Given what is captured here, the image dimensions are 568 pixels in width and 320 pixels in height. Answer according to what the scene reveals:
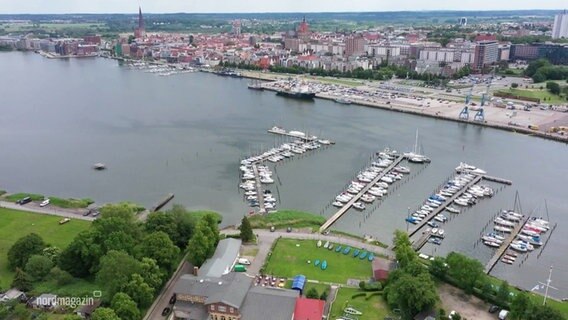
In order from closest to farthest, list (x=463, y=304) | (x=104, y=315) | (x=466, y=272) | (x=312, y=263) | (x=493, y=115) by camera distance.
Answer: (x=104, y=315) < (x=463, y=304) < (x=466, y=272) < (x=312, y=263) < (x=493, y=115)

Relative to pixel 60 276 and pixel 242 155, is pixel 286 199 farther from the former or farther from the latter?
pixel 60 276

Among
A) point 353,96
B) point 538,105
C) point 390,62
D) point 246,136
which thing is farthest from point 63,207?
point 390,62

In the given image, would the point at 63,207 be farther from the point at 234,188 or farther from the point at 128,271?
the point at 128,271

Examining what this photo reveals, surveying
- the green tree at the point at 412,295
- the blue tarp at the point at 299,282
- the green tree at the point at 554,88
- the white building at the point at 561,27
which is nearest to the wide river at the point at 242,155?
the green tree at the point at 412,295

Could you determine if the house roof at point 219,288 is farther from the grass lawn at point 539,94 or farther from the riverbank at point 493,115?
the grass lawn at point 539,94

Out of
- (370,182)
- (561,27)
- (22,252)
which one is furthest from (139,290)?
(561,27)

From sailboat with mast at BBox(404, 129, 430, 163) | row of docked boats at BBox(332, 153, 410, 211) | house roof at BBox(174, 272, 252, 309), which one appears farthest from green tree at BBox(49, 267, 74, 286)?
sailboat with mast at BBox(404, 129, 430, 163)
